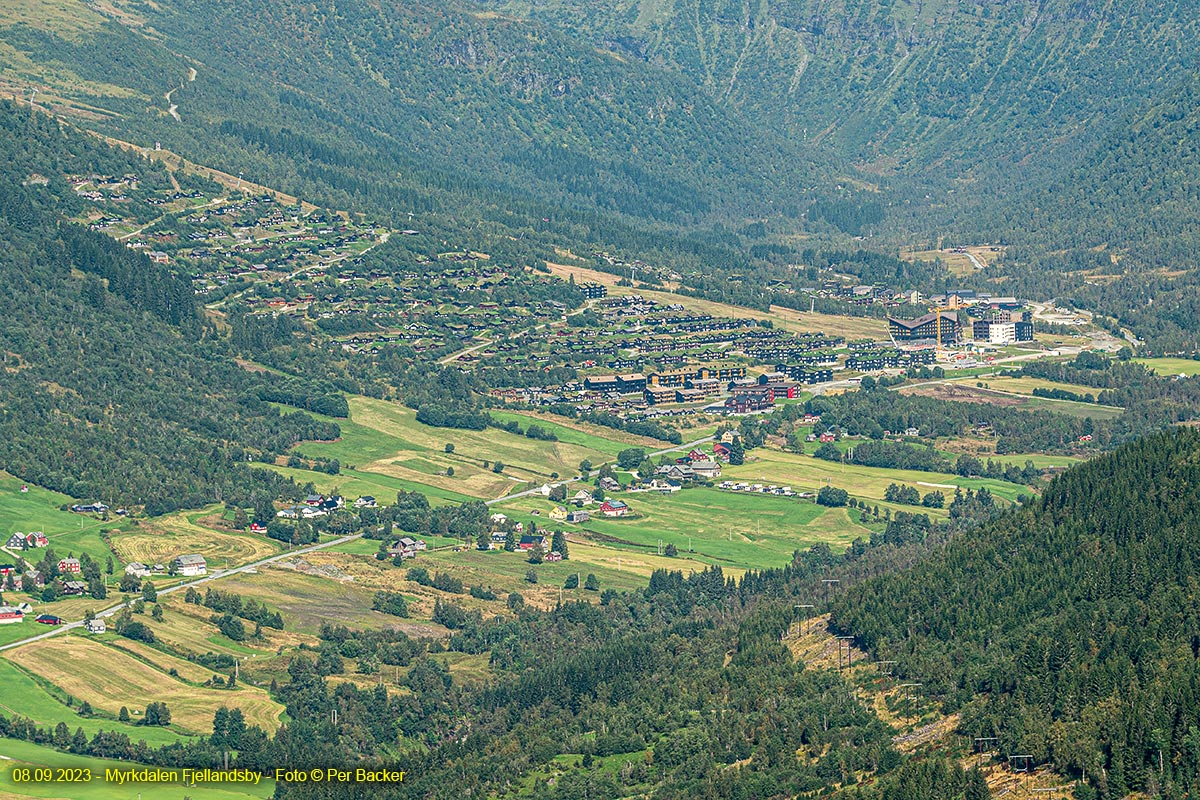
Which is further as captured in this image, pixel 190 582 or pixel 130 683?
pixel 190 582

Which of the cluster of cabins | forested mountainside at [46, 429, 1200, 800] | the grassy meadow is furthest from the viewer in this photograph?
the cluster of cabins

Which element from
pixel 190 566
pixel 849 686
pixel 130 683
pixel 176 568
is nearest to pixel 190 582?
pixel 176 568

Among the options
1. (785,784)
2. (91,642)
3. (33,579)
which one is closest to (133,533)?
(33,579)

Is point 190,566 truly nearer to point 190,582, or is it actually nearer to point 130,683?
point 190,582

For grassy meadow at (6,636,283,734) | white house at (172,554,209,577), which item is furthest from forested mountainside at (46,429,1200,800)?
white house at (172,554,209,577)

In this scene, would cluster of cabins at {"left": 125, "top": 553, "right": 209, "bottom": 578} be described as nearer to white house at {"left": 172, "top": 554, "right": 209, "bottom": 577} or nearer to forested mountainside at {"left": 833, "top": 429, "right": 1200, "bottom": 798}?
white house at {"left": 172, "top": 554, "right": 209, "bottom": 577}

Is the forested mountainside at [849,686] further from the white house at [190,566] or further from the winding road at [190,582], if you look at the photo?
the white house at [190,566]

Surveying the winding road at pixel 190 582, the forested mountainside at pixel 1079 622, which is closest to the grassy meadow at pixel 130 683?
the winding road at pixel 190 582

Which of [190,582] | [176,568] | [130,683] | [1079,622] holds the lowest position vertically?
[130,683]

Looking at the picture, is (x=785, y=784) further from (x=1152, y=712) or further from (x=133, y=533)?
(x=133, y=533)
